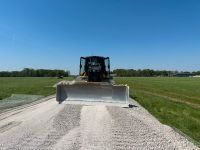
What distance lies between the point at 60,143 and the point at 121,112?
204 inches

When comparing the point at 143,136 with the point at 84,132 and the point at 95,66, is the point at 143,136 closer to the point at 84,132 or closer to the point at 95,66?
the point at 84,132

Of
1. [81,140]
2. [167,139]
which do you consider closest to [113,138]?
[81,140]

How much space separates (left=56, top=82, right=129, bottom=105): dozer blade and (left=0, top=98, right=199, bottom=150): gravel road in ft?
8.84

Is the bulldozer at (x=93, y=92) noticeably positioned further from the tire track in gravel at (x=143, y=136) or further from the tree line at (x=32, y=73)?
the tree line at (x=32, y=73)

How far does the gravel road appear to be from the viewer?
6.62 m

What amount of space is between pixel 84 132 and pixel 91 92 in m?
6.20

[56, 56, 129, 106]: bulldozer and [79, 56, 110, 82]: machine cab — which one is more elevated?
[79, 56, 110, 82]: machine cab

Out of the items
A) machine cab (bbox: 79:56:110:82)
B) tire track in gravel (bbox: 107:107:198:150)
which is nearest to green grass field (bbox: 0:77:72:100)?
machine cab (bbox: 79:56:110:82)

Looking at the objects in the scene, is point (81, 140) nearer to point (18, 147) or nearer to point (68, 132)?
point (68, 132)

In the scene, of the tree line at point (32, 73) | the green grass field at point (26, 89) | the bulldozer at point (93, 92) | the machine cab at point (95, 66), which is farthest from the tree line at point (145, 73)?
the bulldozer at point (93, 92)

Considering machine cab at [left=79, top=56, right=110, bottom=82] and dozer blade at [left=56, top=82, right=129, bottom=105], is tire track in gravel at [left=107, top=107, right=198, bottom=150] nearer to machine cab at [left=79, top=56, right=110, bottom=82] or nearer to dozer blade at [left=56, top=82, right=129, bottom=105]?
dozer blade at [left=56, top=82, right=129, bottom=105]

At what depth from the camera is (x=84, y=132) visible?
25.7 ft

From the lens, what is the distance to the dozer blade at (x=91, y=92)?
537 inches

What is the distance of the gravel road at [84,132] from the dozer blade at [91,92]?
2.69 meters
